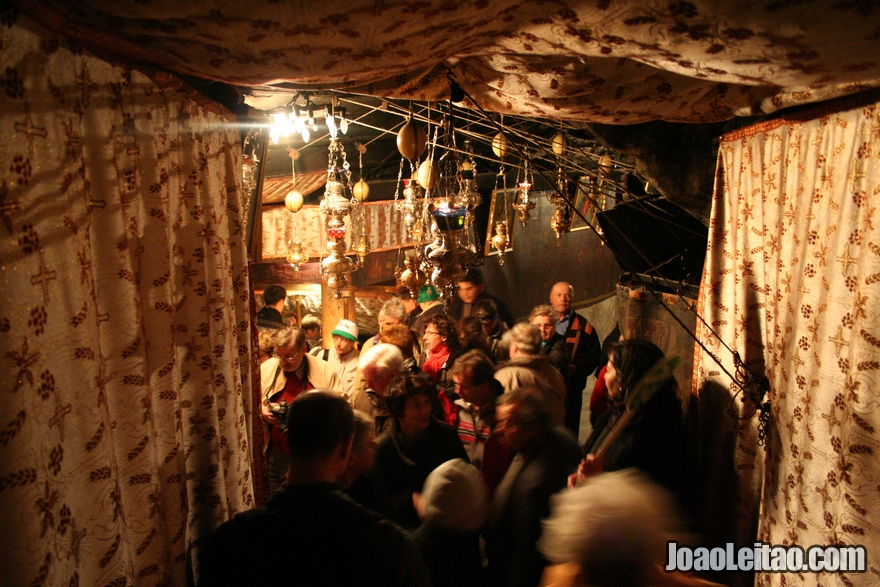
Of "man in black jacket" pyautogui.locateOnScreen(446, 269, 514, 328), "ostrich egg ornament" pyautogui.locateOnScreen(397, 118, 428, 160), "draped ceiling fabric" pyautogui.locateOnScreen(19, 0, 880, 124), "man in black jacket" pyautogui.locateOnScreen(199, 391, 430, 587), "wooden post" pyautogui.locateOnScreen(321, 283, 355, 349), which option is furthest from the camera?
"wooden post" pyautogui.locateOnScreen(321, 283, 355, 349)

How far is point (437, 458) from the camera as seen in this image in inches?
92.1

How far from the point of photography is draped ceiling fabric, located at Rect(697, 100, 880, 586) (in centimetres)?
166

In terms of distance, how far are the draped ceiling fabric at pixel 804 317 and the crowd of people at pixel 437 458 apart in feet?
1.24

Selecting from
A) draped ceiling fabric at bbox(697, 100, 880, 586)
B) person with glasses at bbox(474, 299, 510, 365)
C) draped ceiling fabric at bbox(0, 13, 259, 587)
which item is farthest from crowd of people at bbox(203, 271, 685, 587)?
draped ceiling fabric at bbox(697, 100, 880, 586)

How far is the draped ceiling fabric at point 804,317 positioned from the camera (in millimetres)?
1655

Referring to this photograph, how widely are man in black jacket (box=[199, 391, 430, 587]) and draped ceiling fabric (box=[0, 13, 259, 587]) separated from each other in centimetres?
26

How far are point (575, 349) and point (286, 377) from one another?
241cm

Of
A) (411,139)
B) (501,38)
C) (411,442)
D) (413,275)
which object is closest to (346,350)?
(413,275)

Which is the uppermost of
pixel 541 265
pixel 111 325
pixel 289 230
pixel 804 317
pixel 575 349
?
pixel 289 230

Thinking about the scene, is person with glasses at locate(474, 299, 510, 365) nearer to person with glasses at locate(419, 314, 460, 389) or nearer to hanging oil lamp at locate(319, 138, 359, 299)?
person with glasses at locate(419, 314, 460, 389)

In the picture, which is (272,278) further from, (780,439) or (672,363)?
(780,439)

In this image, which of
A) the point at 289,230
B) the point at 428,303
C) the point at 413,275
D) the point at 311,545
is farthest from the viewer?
the point at 289,230

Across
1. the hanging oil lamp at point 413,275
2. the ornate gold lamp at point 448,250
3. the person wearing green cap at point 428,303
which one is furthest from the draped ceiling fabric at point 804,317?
the person wearing green cap at point 428,303

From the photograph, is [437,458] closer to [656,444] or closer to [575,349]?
[656,444]
